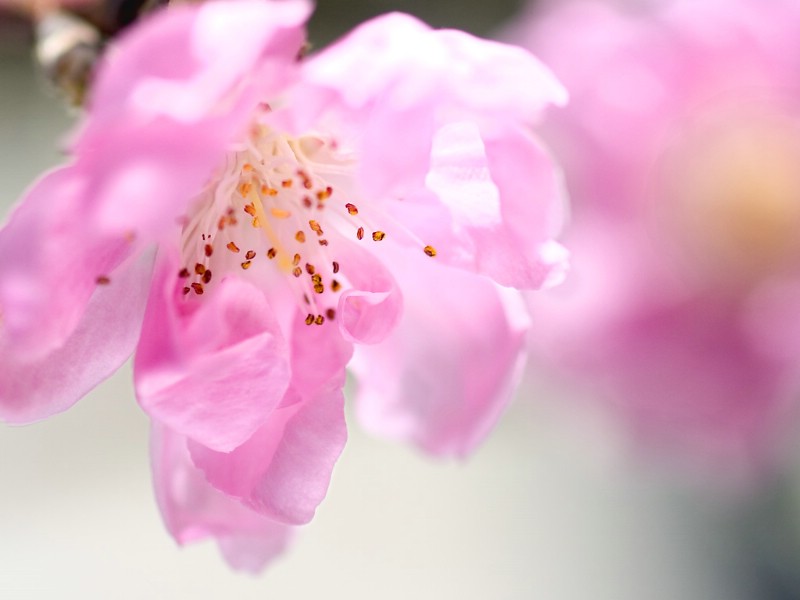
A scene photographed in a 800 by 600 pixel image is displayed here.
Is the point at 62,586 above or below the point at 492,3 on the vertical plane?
below

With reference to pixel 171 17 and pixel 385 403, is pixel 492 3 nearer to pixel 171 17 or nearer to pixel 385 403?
pixel 385 403

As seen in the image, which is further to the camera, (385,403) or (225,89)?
(385,403)

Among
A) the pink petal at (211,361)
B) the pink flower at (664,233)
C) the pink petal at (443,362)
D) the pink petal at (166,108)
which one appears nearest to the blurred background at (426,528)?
the pink flower at (664,233)

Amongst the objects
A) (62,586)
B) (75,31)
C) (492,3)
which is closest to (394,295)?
(75,31)

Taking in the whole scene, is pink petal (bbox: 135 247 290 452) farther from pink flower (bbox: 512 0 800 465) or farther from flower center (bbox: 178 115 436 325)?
pink flower (bbox: 512 0 800 465)

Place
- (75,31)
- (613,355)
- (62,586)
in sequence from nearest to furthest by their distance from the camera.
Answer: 1. (75,31)
2. (613,355)
3. (62,586)

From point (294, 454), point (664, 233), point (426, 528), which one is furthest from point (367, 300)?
point (426, 528)

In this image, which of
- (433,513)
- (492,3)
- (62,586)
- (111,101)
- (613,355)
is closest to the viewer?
(111,101)
